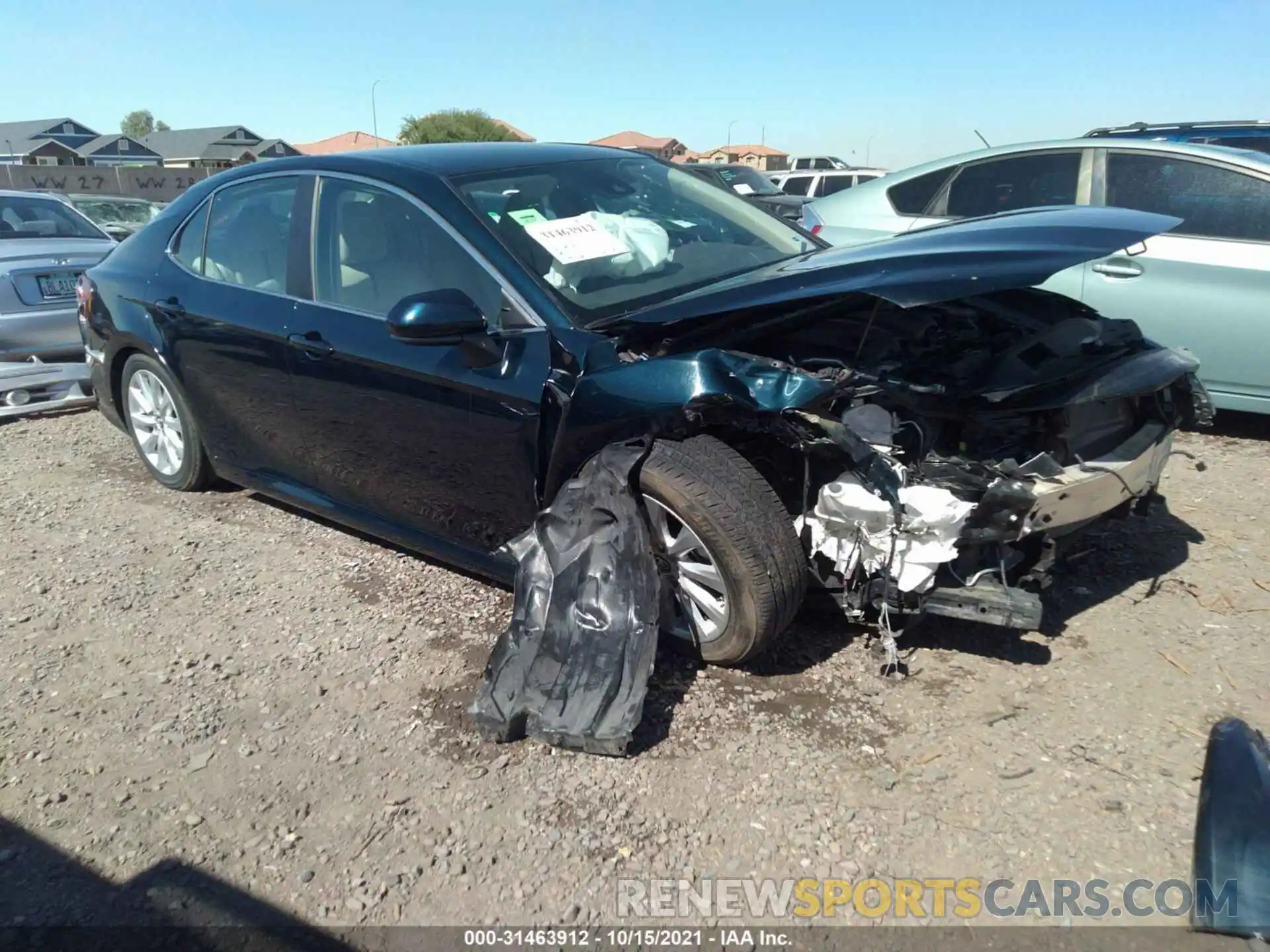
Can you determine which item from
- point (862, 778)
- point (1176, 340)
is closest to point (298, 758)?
point (862, 778)

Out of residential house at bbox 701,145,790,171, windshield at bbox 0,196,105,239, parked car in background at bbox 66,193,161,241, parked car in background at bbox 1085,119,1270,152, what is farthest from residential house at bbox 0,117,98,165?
parked car in background at bbox 1085,119,1270,152

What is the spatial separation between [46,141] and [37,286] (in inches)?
2467

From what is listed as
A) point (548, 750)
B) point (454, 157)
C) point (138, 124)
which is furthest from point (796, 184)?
point (138, 124)

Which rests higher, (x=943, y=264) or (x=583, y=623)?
(x=943, y=264)

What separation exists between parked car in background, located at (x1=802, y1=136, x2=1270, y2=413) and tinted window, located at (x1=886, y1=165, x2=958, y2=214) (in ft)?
1.48

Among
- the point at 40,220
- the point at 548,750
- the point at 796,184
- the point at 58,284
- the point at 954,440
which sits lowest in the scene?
the point at 548,750

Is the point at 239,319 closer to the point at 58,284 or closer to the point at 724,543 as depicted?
the point at 724,543

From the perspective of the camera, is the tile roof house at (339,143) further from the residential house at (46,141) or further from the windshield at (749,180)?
the windshield at (749,180)

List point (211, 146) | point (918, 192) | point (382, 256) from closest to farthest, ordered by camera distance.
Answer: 1. point (382, 256)
2. point (918, 192)
3. point (211, 146)

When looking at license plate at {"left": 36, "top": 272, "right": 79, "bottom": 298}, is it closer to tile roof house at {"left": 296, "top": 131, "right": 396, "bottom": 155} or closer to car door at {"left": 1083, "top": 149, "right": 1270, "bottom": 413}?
car door at {"left": 1083, "top": 149, "right": 1270, "bottom": 413}

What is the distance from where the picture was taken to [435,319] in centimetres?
A: 296

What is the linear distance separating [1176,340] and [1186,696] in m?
2.70

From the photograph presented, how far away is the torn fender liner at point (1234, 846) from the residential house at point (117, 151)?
6185 cm

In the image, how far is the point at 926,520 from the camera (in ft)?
9.22
